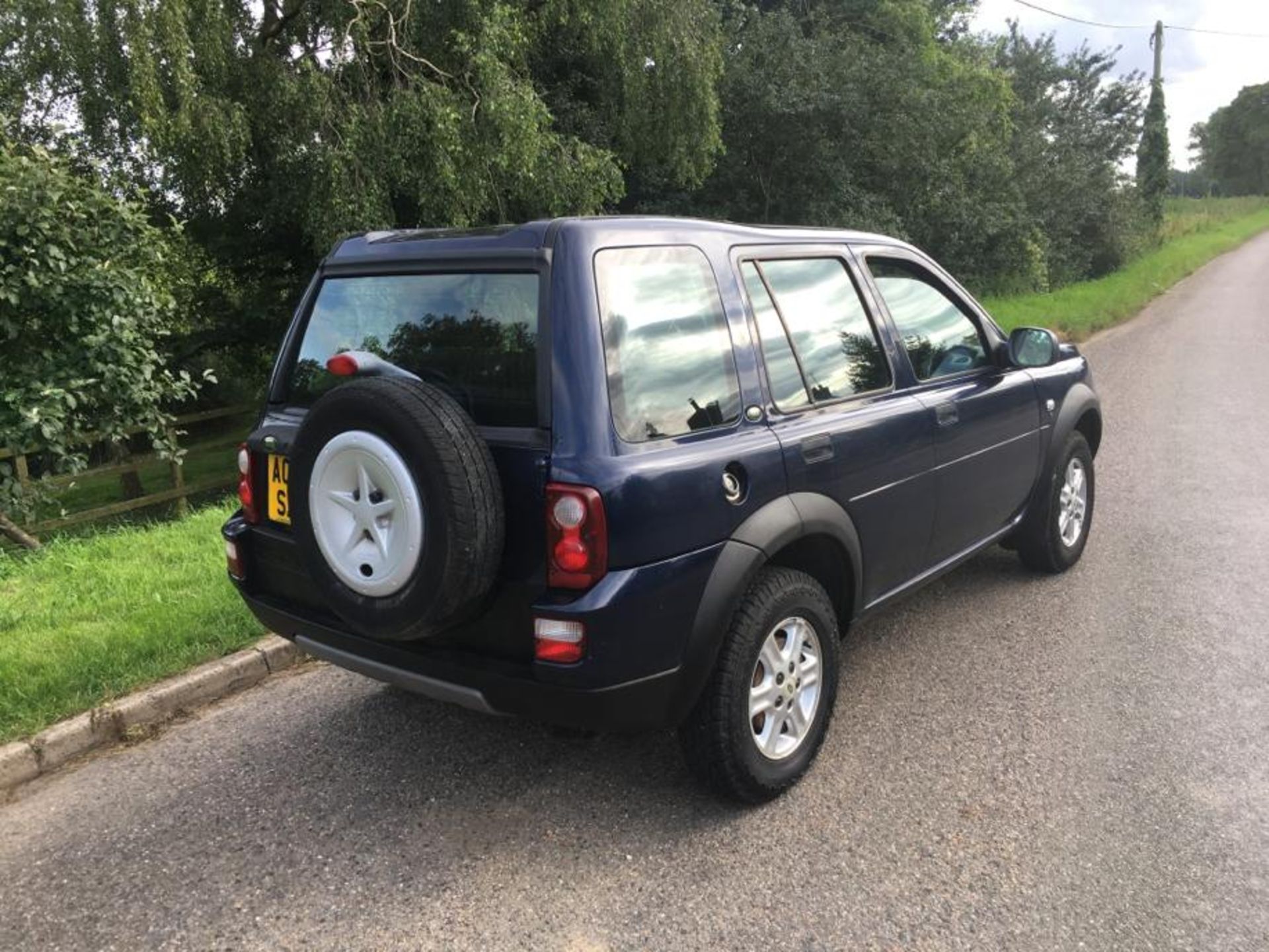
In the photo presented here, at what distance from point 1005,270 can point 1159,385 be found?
38.2ft

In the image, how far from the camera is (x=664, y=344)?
2.72 m

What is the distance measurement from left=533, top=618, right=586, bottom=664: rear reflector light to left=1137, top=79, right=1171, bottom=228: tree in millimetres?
34949

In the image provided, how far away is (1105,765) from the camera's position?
3.10 m

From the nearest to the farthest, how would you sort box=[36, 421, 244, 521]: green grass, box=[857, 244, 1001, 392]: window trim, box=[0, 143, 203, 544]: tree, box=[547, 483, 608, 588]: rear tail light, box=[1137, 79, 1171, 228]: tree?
box=[547, 483, 608, 588]: rear tail light < box=[857, 244, 1001, 392]: window trim < box=[0, 143, 203, 544]: tree < box=[36, 421, 244, 521]: green grass < box=[1137, 79, 1171, 228]: tree

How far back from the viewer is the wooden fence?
6996 mm

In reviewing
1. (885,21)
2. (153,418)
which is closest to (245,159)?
(153,418)

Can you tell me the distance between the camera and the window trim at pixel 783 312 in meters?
3.00

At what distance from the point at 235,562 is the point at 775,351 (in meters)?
2.05

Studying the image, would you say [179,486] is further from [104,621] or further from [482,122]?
[104,621]

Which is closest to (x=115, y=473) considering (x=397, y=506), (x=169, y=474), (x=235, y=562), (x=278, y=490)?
(x=169, y=474)

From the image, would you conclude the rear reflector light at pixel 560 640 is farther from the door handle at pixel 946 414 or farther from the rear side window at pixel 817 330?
the door handle at pixel 946 414

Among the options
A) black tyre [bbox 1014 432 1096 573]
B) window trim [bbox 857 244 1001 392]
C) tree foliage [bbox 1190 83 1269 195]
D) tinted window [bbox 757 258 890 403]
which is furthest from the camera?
A: tree foliage [bbox 1190 83 1269 195]

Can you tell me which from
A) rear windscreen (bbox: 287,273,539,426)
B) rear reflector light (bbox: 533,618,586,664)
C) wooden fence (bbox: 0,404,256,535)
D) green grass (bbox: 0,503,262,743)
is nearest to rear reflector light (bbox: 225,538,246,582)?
rear windscreen (bbox: 287,273,539,426)

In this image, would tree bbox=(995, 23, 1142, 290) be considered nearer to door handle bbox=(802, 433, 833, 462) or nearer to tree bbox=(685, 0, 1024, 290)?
tree bbox=(685, 0, 1024, 290)
